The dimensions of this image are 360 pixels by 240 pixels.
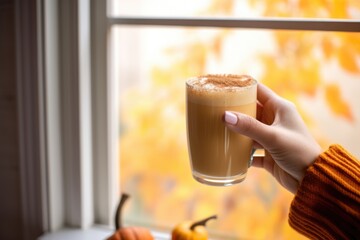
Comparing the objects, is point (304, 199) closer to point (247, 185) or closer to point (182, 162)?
point (247, 185)

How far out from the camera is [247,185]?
158 cm

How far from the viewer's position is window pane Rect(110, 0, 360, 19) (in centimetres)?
135

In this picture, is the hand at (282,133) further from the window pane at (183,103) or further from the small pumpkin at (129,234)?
the small pumpkin at (129,234)

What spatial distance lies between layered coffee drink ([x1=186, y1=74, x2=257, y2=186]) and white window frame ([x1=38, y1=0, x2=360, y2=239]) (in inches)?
13.7

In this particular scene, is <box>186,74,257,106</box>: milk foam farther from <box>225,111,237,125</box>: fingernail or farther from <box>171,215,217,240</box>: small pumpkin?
<box>171,215,217,240</box>: small pumpkin

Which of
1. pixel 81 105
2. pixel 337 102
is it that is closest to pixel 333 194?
pixel 337 102

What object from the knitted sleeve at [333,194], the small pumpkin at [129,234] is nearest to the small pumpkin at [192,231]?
the small pumpkin at [129,234]

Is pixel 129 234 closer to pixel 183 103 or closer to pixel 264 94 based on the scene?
pixel 183 103

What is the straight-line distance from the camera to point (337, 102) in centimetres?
143

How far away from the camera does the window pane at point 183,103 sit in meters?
1.42

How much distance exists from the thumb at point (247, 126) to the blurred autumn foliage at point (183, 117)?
1.42 ft

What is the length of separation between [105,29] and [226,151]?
0.59 metres

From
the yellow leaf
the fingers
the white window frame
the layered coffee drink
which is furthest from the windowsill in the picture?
the yellow leaf

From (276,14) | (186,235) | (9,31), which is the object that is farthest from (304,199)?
(9,31)
